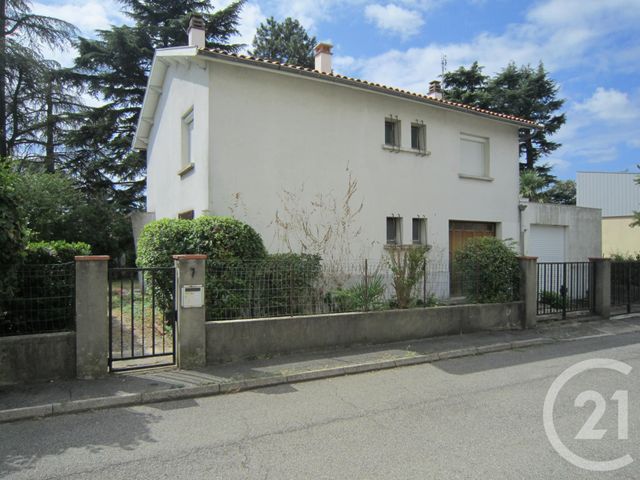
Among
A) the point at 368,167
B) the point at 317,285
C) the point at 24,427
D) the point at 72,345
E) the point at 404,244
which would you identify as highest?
the point at 368,167

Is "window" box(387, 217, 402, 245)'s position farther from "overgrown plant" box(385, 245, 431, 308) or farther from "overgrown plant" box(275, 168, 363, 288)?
"overgrown plant" box(385, 245, 431, 308)

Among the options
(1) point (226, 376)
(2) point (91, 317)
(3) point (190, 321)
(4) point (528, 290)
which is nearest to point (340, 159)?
(4) point (528, 290)

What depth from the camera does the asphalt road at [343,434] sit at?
141 inches

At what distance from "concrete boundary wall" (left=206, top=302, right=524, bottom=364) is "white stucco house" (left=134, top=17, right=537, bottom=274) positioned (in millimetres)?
3158

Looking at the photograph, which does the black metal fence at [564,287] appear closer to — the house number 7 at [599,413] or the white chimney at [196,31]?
the house number 7 at [599,413]

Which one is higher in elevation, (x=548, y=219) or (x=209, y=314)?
(x=548, y=219)

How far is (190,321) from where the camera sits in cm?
655

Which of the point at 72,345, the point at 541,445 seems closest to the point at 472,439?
the point at 541,445

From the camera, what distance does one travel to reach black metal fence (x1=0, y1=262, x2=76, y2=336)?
19.9 ft

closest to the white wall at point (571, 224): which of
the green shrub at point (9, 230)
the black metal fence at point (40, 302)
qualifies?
the black metal fence at point (40, 302)

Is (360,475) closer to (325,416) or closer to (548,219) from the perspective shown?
(325,416)

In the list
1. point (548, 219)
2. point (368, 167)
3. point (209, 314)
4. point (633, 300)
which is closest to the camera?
point (209, 314)

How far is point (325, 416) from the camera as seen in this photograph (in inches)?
190

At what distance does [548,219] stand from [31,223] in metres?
18.2
